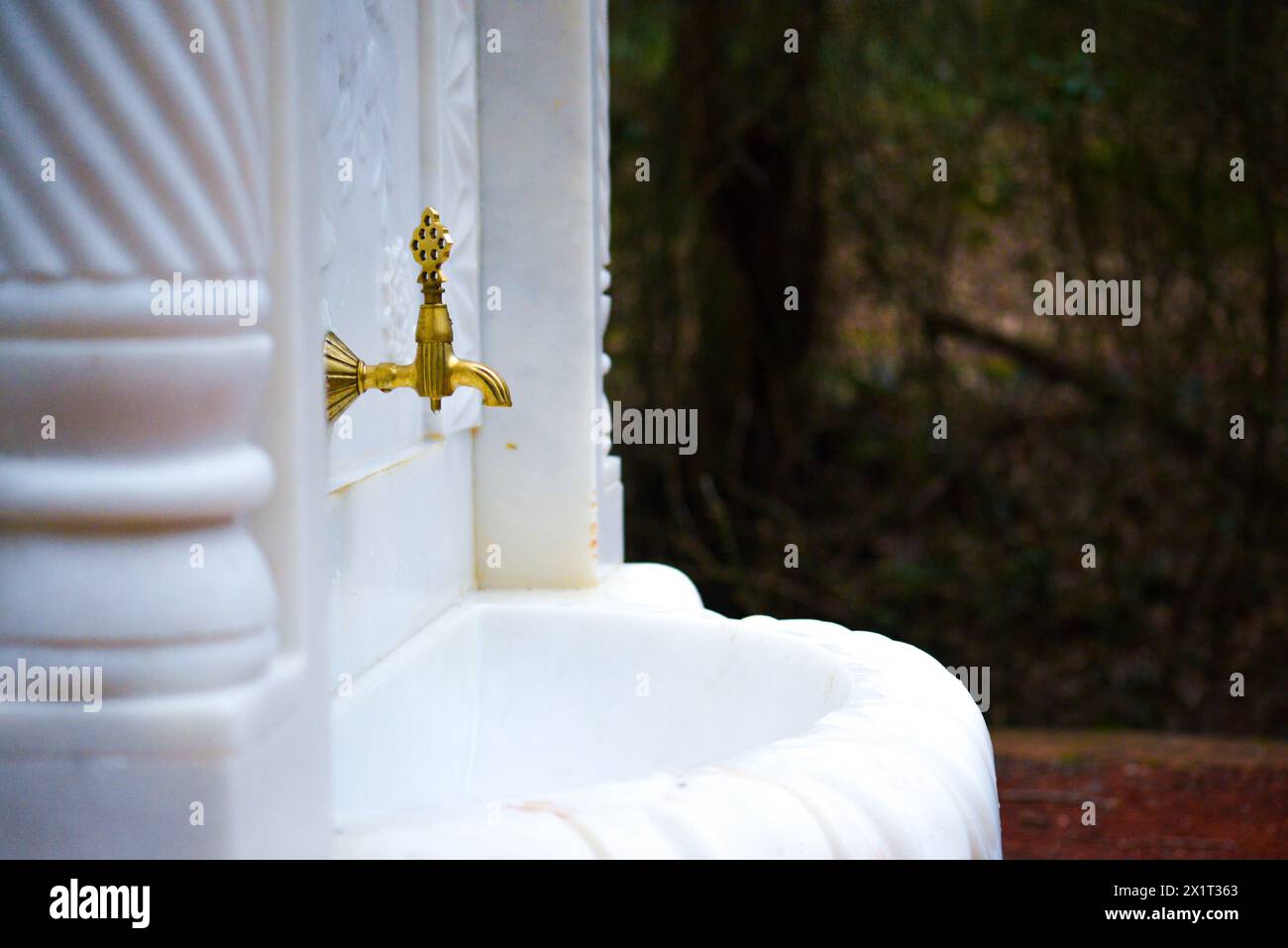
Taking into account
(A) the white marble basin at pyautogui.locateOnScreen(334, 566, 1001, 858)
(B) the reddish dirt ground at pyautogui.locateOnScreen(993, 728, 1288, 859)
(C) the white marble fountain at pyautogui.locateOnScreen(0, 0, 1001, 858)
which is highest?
(C) the white marble fountain at pyautogui.locateOnScreen(0, 0, 1001, 858)

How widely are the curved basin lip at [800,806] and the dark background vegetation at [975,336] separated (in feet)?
12.1

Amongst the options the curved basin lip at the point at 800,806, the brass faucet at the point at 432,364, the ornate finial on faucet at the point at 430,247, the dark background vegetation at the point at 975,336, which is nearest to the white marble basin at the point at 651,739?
the curved basin lip at the point at 800,806

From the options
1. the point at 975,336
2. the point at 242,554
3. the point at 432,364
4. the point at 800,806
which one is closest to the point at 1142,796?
the point at 975,336

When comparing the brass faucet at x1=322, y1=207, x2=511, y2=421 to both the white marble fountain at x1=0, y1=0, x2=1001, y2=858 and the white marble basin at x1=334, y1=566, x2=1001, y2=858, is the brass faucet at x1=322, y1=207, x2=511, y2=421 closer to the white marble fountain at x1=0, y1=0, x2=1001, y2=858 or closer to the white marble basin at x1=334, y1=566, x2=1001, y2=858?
the white marble fountain at x1=0, y1=0, x2=1001, y2=858

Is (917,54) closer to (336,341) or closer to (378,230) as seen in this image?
(378,230)

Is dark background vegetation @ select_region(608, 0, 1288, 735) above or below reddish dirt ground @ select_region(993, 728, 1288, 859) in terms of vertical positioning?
above

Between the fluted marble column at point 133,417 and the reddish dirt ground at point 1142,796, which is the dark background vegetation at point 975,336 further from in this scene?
the fluted marble column at point 133,417

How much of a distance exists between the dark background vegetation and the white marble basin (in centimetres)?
305

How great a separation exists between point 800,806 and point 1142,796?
2957mm

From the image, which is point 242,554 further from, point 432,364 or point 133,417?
point 432,364

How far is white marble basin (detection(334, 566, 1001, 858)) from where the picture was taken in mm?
1184

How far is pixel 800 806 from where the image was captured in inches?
48.3

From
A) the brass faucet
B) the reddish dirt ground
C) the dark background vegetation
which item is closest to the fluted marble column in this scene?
the brass faucet
